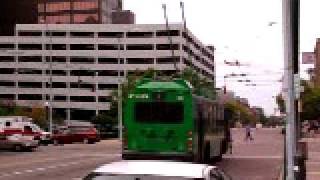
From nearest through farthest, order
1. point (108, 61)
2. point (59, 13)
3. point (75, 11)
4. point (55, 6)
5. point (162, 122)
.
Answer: point (162, 122) < point (108, 61) < point (75, 11) < point (59, 13) < point (55, 6)

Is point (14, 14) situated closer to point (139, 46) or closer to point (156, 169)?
point (139, 46)

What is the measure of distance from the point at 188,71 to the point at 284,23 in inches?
3064

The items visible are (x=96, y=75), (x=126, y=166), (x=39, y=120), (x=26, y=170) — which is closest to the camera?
(x=126, y=166)

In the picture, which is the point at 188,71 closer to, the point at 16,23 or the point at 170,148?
the point at 170,148

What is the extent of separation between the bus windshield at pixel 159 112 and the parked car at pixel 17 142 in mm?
22549

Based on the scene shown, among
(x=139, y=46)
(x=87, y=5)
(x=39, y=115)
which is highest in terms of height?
(x=87, y=5)

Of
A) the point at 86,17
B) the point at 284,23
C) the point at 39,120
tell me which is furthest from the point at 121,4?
the point at 284,23

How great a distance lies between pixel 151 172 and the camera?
7.25 metres

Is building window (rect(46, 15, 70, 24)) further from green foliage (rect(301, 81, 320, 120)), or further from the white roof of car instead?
the white roof of car

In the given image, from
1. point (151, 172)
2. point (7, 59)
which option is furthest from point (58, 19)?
point (151, 172)

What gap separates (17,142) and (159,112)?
23.2 meters

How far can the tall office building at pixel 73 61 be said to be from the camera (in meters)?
151

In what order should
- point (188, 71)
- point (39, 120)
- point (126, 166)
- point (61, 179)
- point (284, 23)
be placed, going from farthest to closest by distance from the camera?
point (39, 120), point (188, 71), point (61, 179), point (284, 23), point (126, 166)

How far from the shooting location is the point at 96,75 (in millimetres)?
151875
